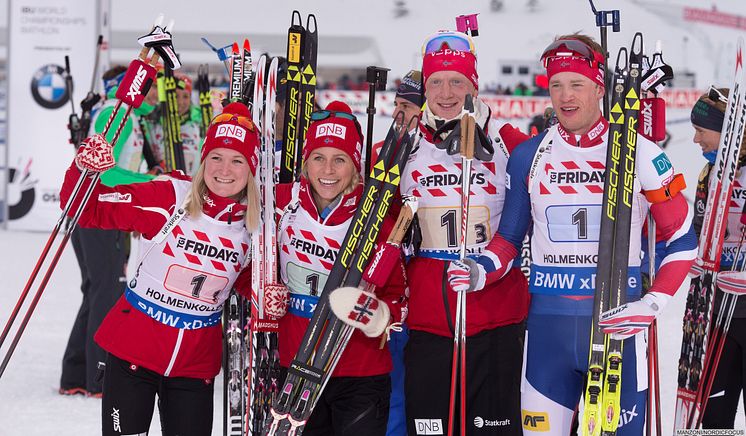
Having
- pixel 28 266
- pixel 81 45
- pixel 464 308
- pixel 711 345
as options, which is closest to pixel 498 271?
pixel 464 308

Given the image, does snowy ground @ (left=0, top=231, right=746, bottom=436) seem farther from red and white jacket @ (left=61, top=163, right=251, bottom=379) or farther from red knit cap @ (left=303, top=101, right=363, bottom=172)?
red knit cap @ (left=303, top=101, right=363, bottom=172)

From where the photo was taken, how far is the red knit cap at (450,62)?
304 centimetres

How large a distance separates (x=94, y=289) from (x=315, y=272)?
8.01 ft

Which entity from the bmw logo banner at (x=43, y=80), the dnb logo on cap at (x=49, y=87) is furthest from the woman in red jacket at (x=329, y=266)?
the dnb logo on cap at (x=49, y=87)

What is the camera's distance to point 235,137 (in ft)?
9.82

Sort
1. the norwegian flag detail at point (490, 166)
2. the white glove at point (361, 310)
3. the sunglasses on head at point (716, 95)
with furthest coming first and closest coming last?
the sunglasses on head at point (716, 95) < the norwegian flag detail at point (490, 166) < the white glove at point (361, 310)

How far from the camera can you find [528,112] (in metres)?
13.3

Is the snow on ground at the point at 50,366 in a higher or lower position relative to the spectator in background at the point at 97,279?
lower

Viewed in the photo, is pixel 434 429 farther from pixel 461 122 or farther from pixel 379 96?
pixel 379 96

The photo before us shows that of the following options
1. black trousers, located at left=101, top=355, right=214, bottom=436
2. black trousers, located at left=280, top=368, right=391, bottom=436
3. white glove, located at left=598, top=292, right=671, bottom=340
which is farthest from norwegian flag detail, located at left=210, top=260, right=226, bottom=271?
white glove, located at left=598, top=292, right=671, bottom=340

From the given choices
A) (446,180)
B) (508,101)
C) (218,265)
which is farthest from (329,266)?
(508,101)

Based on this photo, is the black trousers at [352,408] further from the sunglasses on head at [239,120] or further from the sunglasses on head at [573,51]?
the sunglasses on head at [573,51]

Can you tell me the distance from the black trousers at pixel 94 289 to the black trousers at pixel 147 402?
6.83 feet

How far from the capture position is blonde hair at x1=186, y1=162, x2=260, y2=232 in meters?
2.90
